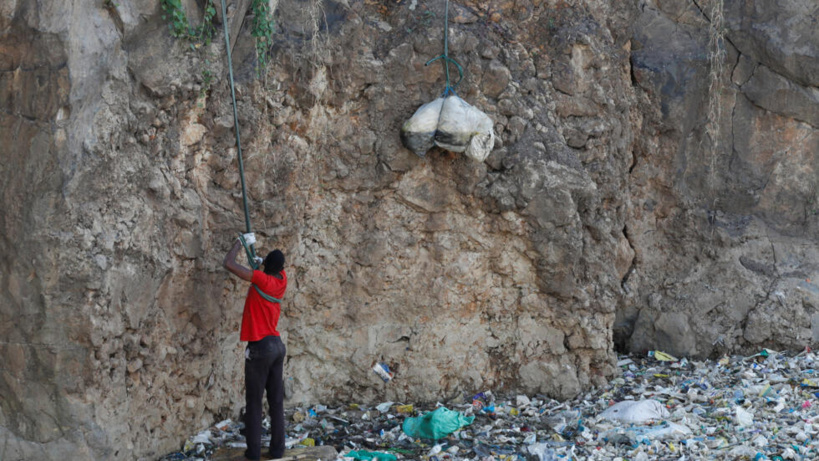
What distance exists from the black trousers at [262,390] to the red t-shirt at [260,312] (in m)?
0.05

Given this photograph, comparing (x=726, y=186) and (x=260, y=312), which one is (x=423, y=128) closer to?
(x=260, y=312)

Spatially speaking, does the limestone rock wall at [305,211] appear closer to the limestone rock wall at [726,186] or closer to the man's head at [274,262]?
the limestone rock wall at [726,186]

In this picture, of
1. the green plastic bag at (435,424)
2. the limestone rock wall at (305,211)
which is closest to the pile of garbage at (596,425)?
the green plastic bag at (435,424)

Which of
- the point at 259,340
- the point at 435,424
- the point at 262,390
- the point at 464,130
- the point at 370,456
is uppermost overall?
the point at 464,130

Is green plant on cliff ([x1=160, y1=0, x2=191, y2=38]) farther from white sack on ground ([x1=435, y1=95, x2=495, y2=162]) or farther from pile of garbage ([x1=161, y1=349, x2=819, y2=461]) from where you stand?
pile of garbage ([x1=161, y1=349, x2=819, y2=461])

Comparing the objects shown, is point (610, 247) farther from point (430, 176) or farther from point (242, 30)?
point (242, 30)

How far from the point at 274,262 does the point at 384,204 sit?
139cm

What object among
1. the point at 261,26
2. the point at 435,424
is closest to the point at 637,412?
the point at 435,424

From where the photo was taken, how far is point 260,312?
15.4 feet

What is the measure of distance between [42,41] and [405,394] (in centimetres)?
357

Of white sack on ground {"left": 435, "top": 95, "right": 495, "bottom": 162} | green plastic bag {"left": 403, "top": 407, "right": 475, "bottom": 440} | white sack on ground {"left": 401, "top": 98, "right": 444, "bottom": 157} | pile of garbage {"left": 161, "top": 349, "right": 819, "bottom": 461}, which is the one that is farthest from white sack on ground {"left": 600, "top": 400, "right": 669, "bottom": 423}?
white sack on ground {"left": 401, "top": 98, "right": 444, "bottom": 157}

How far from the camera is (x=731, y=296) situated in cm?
718

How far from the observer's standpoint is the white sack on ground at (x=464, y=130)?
5.55 meters

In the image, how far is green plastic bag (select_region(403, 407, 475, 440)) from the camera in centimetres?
538
